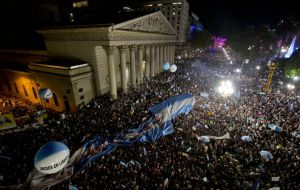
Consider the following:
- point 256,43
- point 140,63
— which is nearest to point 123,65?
point 140,63

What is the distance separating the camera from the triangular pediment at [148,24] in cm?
2092

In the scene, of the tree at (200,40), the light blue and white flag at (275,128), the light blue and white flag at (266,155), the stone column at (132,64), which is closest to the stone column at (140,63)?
the stone column at (132,64)

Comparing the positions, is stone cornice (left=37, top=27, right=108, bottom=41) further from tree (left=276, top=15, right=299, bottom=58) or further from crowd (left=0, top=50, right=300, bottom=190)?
tree (left=276, top=15, right=299, bottom=58)

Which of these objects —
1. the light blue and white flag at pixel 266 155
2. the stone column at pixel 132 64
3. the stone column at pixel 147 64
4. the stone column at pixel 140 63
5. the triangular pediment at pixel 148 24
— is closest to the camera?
the light blue and white flag at pixel 266 155

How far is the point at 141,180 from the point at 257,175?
681cm

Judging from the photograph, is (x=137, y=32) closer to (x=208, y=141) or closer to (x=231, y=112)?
(x=231, y=112)

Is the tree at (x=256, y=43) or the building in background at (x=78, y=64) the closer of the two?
the building in background at (x=78, y=64)

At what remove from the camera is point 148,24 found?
26.9 m

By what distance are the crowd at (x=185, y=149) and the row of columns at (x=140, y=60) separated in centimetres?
419

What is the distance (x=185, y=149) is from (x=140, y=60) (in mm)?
18243

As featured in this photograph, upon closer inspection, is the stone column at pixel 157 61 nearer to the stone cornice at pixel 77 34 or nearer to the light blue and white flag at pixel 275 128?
the stone cornice at pixel 77 34

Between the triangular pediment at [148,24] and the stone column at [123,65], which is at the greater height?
the triangular pediment at [148,24]

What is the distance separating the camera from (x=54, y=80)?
20281 mm

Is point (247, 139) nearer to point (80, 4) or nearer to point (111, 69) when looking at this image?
point (111, 69)
